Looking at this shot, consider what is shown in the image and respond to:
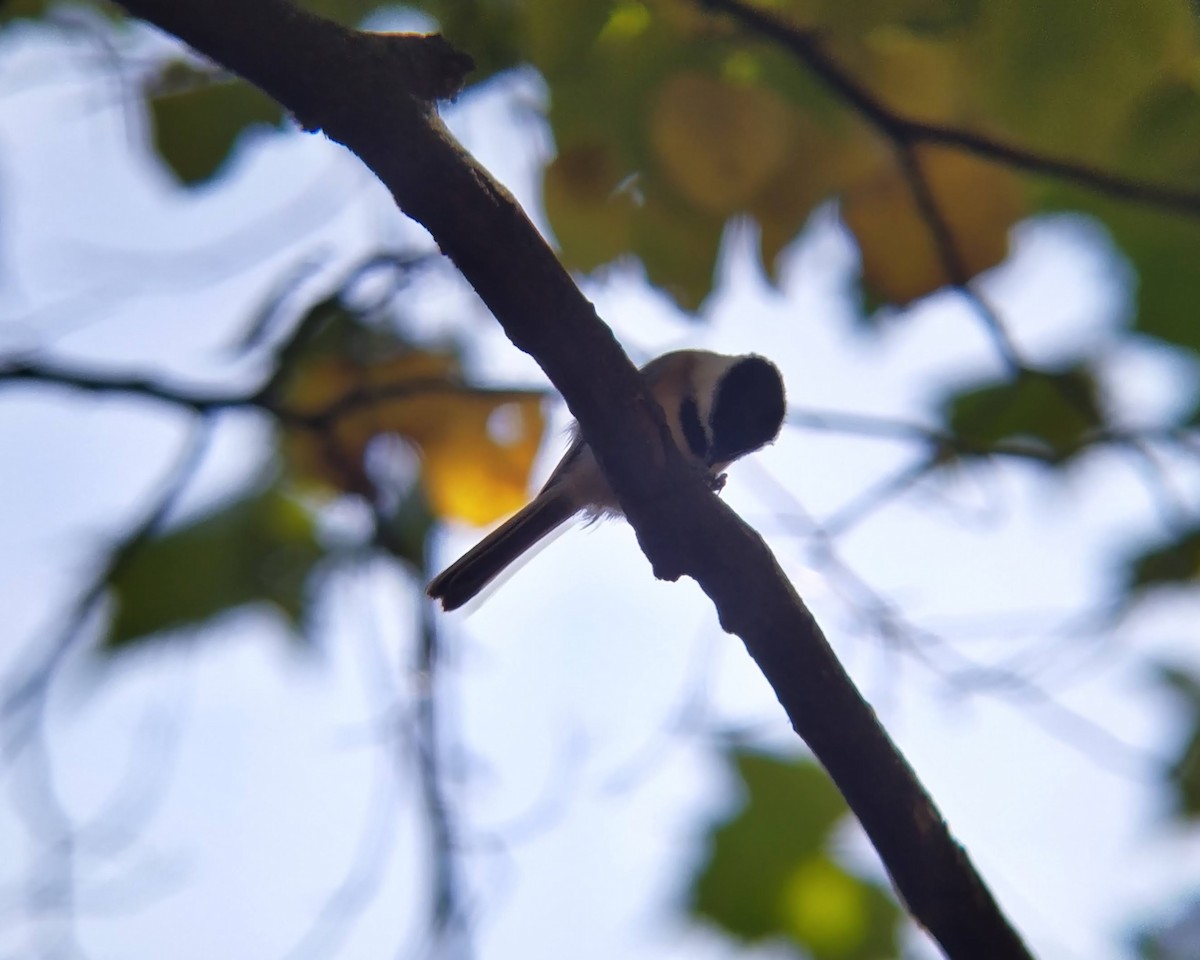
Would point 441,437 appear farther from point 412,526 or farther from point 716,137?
point 716,137

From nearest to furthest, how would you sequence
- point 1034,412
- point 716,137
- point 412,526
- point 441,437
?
point 716,137 < point 1034,412 < point 441,437 < point 412,526

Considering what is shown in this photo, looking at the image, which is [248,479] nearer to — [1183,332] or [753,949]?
[753,949]

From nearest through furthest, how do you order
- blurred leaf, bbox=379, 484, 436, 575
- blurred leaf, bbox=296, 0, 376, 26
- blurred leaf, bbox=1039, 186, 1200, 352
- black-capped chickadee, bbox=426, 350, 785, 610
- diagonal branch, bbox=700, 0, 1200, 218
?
1. diagonal branch, bbox=700, 0, 1200, 218
2. blurred leaf, bbox=296, 0, 376, 26
3. blurred leaf, bbox=1039, 186, 1200, 352
4. black-capped chickadee, bbox=426, 350, 785, 610
5. blurred leaf, bbox=379, 484, 436, 575

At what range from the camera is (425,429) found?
3.78 metres

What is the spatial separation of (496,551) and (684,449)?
61cm

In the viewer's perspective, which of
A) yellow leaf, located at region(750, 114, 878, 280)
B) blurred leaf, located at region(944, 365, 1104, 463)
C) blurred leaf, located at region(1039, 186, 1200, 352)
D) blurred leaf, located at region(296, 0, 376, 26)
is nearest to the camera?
yellow leaf, located at region(750, 114, 878, 280)

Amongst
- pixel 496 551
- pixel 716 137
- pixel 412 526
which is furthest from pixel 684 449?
pixel 412 526

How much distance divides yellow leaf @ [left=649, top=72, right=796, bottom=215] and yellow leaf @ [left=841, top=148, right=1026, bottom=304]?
38cm

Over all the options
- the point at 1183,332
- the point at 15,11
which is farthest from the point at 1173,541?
the point at 15,11

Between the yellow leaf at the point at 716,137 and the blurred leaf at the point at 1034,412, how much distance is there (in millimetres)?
1240

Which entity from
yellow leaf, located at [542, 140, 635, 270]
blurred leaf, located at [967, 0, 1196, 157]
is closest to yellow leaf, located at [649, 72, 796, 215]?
yellow leaf, located at [542, 140, 635, 270]

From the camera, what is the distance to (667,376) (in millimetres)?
3533

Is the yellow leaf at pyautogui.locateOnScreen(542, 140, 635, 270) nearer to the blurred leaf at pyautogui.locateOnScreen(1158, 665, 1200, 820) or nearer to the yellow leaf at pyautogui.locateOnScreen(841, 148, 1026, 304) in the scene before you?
the yellow leaf at pyautogui.locateOnScreen(841, 148, 1026, 304)

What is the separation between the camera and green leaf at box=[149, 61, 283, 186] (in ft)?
9.82
